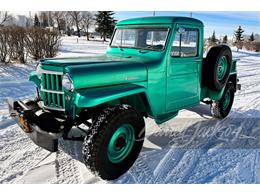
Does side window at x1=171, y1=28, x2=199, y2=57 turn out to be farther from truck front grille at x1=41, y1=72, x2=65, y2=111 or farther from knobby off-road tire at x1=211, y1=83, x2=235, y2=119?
truck front grille at x1=41, y1=72, x2=65, y2=111

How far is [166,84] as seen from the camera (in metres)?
4.09

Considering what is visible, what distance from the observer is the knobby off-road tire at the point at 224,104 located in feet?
17.8

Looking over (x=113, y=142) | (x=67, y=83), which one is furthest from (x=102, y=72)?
(x=113, y=142)

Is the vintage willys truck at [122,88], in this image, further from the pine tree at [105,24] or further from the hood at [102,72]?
the pine tree at [105,24]

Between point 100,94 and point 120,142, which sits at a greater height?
point 100,94

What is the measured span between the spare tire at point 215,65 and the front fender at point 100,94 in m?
1.91

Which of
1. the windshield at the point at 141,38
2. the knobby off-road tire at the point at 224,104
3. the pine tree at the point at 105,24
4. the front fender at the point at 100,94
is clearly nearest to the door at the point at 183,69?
the windshield at the point at 141,38

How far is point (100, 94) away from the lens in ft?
9.94

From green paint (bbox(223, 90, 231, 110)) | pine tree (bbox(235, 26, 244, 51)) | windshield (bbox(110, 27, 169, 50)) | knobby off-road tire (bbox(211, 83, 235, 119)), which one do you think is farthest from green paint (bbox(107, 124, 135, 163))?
pine tree (bbox(235, 26, 244, 51))

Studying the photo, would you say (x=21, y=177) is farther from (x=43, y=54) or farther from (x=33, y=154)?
(x=43, y=54)

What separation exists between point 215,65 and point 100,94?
263 cm

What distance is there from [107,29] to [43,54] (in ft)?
42.8

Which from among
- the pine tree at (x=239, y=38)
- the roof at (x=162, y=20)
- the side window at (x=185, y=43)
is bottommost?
the side window at (x=185, y=43)

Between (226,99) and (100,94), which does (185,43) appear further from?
(226,99)
